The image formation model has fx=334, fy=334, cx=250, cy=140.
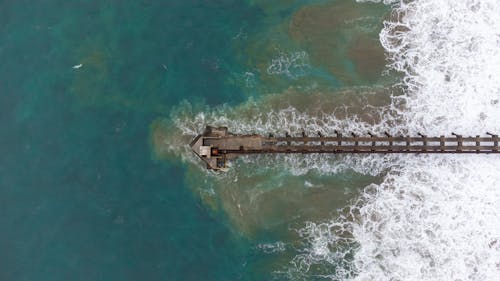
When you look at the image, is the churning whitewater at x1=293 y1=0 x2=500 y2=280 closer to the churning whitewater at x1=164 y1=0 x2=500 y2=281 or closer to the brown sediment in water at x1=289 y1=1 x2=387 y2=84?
the churning whitewater at x1=164 y1=0 x2=500 y2=281

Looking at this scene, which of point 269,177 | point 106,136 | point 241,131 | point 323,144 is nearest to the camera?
point 323,144

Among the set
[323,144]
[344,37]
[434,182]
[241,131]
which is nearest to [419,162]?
[434,182]

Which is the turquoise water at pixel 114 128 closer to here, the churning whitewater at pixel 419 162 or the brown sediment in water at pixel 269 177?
the brown sediment in water at pixel 269 177

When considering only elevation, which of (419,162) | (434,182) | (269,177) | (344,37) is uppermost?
(344,37)

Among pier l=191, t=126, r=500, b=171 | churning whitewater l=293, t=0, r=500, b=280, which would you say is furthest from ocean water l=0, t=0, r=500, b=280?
pier l=191, t=126, r=500, b=171

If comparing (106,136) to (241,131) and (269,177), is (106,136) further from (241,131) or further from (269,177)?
(269,177)

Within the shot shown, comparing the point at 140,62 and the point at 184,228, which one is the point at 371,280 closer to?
the point at 184,228

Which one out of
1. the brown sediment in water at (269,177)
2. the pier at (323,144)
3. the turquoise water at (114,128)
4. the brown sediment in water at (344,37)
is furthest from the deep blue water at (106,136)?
the brown sediment in water at (344,37)
